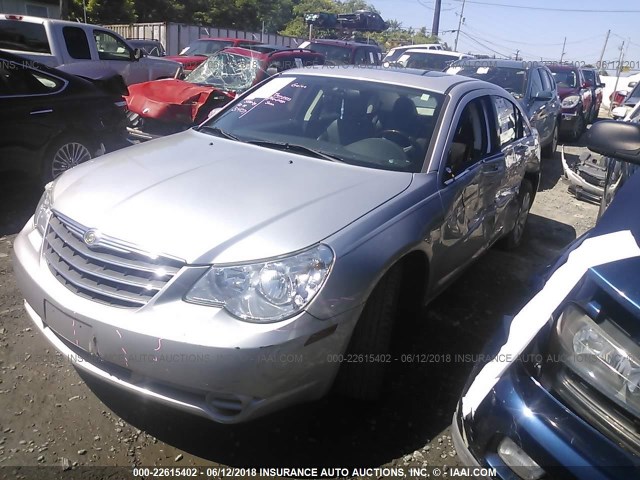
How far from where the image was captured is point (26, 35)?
847cm

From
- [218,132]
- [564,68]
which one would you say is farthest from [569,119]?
[218,132]

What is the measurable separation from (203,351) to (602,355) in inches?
51.1

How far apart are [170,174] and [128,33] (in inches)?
912

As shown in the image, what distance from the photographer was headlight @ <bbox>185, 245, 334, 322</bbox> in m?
1.98

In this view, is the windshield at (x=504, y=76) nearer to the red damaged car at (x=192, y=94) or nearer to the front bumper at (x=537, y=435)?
the red damaged car at (x=192, y=94)

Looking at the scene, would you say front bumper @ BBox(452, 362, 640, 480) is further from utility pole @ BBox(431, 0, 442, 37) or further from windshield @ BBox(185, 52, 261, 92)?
utility pole @ BBox(431, 0, 442, 37)

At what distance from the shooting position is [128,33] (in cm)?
2275

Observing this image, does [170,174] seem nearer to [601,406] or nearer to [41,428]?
[41,428]

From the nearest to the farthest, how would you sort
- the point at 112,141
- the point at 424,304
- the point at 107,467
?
the point at 107,467 < the point at 424,304 < the point at 112,141

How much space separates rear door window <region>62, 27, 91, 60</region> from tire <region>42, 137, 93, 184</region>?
445cm

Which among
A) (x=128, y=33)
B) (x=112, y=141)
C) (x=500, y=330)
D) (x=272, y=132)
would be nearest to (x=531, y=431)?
(x=500, y=330)

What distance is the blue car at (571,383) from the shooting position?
1.40 m

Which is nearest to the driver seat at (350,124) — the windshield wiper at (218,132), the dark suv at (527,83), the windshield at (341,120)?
the windshield at (341,120)

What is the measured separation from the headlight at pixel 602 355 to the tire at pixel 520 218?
330cm
